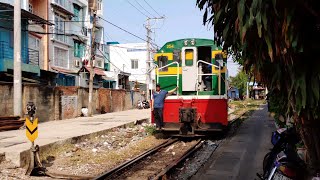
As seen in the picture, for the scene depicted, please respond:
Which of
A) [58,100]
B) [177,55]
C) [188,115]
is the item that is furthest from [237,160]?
[58,100]

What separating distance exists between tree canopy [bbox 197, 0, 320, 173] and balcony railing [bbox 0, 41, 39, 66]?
73.2 feet

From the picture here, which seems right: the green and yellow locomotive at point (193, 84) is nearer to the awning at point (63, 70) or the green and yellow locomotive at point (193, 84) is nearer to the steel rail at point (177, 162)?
the steel rail at point (177, 162)

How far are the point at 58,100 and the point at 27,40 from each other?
350 inches

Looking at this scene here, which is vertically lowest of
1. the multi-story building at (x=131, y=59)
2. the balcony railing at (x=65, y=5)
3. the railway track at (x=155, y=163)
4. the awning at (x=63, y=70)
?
the railway track at (x=155, y=163)

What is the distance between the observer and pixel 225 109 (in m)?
11.9

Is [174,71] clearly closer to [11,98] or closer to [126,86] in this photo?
[11,98]

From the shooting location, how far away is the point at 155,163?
30.4 ft

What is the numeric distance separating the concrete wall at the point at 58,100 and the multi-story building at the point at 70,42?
5687 millimetres

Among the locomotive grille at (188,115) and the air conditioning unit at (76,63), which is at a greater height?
the air conditioning unit at (76,63)

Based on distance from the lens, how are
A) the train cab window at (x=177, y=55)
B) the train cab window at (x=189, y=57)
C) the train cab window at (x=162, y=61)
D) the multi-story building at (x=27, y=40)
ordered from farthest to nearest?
the multi-story building at (x=27, y=40)
the train cab window at (x=162, y=61)
the train cab window at (x=177, y=55)
the train cab window at (x=189, y=57)

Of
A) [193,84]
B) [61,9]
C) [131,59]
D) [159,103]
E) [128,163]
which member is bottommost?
[128,163]

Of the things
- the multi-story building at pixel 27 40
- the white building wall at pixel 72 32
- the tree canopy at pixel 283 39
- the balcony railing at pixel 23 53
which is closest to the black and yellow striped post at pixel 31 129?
the tree canopy at pixel 283 39

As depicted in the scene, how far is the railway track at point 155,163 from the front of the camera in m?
7.73

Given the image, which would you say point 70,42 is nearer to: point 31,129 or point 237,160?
point 31,129
